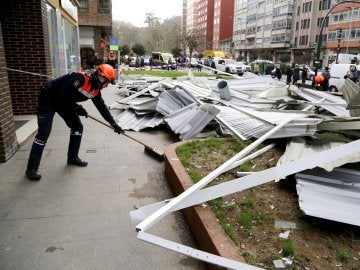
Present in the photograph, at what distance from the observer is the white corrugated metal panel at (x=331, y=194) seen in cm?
287

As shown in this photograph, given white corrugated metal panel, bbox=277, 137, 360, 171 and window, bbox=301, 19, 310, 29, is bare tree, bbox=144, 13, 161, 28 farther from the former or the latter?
white corrugated metal panel, bbox=277, 137, 360, 171

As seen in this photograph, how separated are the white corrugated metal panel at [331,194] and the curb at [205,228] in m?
0.73

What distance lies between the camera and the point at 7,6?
24.9ft

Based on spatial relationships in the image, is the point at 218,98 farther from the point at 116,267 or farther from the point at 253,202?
the point at 116,267

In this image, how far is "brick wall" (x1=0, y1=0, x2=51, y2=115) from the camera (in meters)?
7.67

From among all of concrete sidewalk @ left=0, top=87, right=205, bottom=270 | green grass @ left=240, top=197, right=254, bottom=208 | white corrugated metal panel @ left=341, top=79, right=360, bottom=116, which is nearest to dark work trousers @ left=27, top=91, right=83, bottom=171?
concrete sidewalk @ left=0, top=87, right=205, bottom=270

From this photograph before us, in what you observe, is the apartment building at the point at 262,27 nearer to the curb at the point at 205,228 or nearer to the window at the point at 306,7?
the window at the point at 306,7

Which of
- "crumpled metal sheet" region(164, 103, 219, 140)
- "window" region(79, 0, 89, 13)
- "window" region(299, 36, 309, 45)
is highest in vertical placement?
"window" region(79, 0, 89, 13)

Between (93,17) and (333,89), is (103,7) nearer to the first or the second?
(93,17)

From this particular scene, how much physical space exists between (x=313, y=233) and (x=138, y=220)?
151cm

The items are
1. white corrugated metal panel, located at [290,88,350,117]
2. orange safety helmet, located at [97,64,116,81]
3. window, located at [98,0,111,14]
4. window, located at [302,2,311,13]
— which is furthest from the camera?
window, located at [302,2,311,13]

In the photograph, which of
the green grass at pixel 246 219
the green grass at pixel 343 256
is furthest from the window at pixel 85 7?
the green grass at pixel 343 256

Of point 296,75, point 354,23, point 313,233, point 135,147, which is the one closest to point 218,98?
point 135,147

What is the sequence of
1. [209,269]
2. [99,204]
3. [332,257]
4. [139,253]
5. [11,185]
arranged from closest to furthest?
A: 1. [332,257]
2. [209,269]
3. [139,253]
4. [99,204]
5. [11,185]
